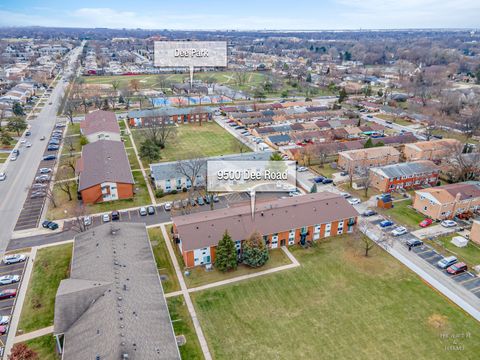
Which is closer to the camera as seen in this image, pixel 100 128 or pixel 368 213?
pixel 368 213

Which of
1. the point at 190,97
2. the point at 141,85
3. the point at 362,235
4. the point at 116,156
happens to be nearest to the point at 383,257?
the point at 362,235

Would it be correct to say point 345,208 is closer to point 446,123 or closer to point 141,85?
point 446,123

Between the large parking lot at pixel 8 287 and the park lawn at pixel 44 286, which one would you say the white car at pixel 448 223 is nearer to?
the park lawn at pixel 44 286

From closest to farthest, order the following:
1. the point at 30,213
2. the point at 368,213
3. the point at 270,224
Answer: the point at 270,224 < the point at 30,213 < the point at 368,213

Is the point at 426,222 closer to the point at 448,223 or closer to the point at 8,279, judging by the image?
the point at 448,223

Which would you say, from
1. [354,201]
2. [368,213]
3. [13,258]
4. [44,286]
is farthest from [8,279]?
[354,201]

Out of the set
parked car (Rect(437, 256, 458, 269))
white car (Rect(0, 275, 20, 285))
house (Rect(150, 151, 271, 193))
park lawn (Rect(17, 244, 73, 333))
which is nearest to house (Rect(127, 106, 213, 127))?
house (Rect(150, 151, 271, 193))
